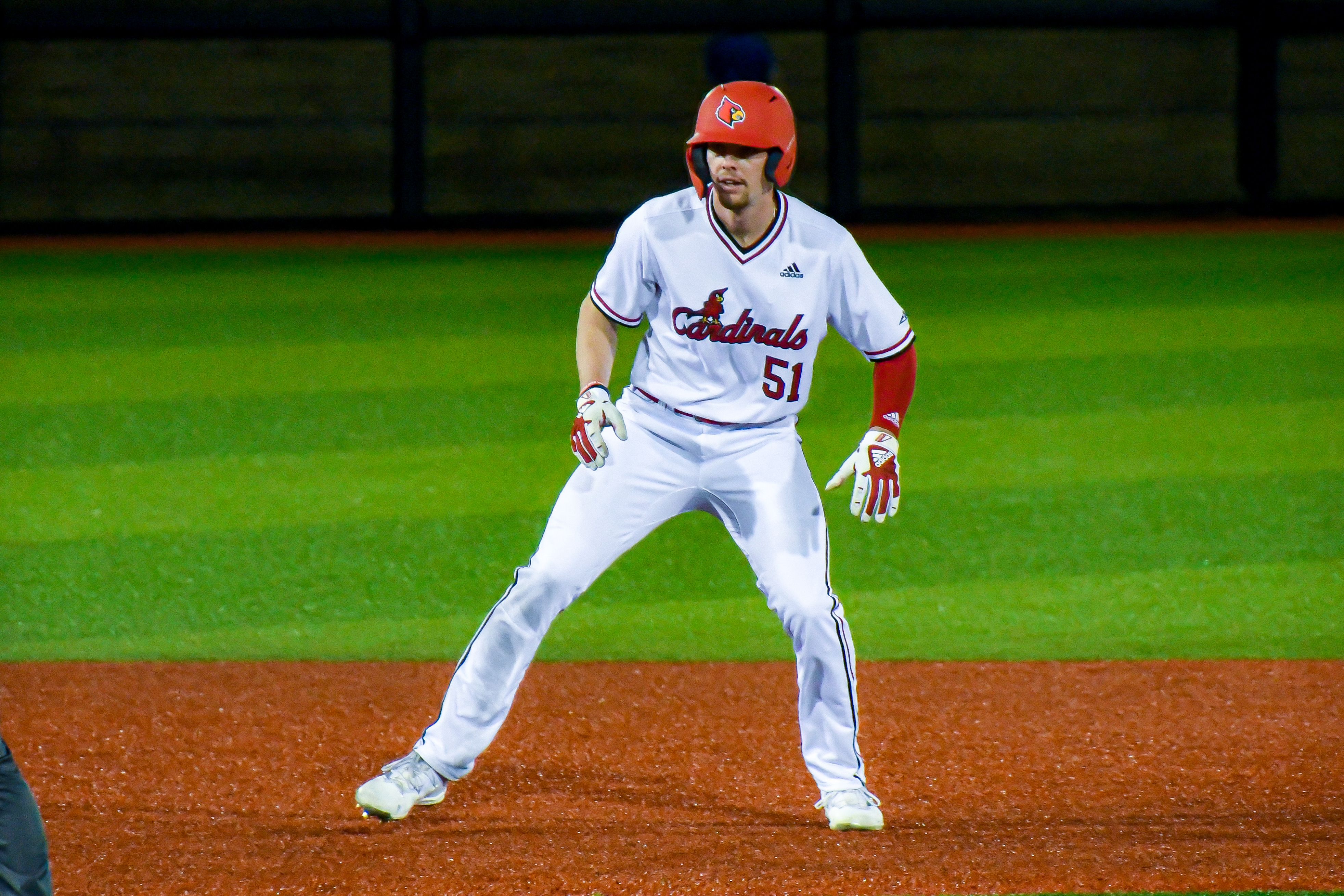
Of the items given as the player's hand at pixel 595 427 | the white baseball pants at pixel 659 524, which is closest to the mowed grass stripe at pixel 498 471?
the white baseball pants at pixel 659 524

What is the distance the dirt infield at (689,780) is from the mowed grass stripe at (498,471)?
75.2 inches

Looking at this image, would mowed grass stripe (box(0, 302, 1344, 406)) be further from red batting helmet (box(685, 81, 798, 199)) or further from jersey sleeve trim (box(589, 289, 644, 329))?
red batting helmet (box(685, 81, 798, 199))

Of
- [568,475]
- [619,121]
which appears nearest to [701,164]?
[568,475]

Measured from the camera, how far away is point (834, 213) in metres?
18.4

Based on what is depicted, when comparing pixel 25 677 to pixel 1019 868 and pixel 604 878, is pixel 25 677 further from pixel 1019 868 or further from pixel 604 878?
pixel 1019 868

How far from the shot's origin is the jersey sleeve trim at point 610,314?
387 cm

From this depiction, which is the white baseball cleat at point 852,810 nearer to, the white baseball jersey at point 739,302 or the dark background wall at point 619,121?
the white baseball jersey at point 739,302

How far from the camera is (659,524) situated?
3.80 m

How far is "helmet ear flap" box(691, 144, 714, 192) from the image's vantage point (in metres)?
3.79

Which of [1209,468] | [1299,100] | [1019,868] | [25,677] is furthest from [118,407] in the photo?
[1299,100]

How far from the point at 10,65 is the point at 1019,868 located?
17.7m

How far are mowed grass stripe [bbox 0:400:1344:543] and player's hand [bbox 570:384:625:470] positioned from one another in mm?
3478

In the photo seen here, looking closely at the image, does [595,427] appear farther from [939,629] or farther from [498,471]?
[498,471]

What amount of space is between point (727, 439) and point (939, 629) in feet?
7.24
